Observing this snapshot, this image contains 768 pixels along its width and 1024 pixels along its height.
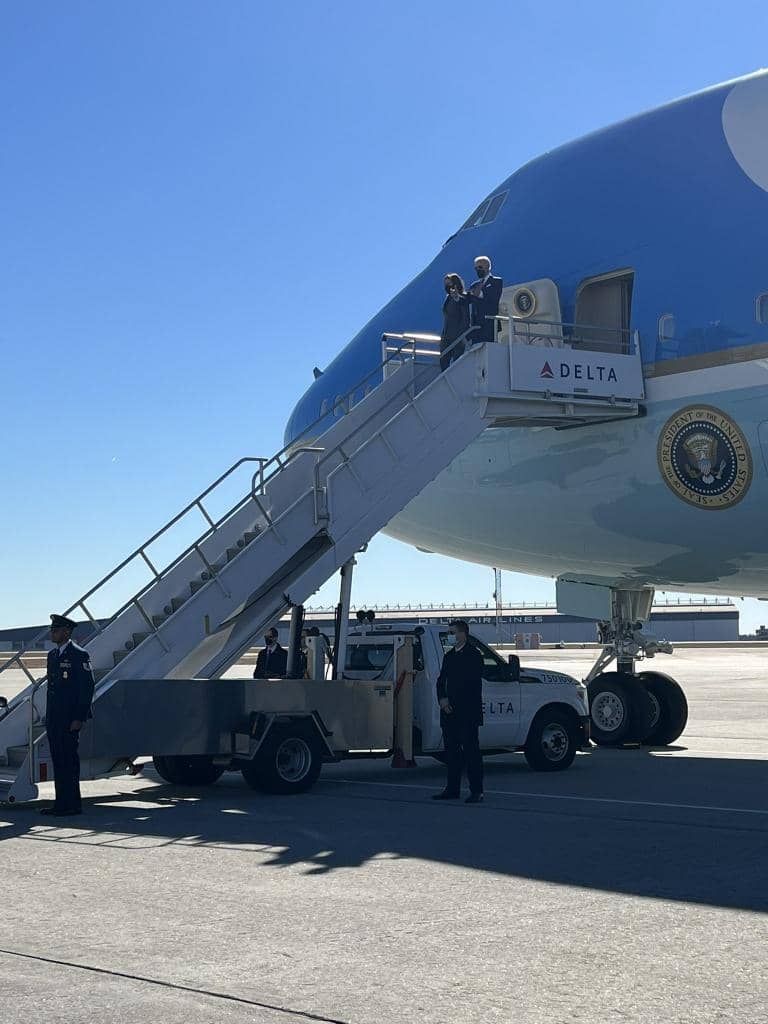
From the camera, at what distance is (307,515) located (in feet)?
47.4

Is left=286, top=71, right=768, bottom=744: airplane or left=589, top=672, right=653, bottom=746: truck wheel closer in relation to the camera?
left=286, top=71, right=768, bottom=744: airplane

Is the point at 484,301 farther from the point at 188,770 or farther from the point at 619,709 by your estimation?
the point at 619,709

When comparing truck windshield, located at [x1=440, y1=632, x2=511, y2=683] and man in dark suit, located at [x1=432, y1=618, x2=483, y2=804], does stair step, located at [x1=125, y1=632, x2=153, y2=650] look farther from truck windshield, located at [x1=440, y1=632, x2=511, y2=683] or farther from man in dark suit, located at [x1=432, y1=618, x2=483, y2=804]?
truck windshield, located at [x1=440, y1=632, x2=511, y2=683]

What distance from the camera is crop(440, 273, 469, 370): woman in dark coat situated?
16.2 meters

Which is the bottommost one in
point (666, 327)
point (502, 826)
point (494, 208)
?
point (502, 826)

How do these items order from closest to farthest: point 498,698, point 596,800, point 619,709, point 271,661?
point 596,800 < point 498,698 < point 271,661 < point 619,709

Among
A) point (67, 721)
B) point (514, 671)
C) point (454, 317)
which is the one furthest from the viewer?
point (454, 317)

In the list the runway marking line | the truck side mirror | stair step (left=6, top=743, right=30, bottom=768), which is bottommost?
the runway marking line

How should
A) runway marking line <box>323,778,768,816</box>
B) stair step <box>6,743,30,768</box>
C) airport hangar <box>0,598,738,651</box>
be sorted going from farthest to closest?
airport hangar <box>0,598,738,651</box> → stair step <box>6,743,30,768</box> → runway marking line <box>323,778,768,816</box>

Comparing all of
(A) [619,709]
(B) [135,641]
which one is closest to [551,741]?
(A) [619,709]

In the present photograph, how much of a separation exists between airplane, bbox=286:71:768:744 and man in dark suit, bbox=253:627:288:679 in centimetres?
302

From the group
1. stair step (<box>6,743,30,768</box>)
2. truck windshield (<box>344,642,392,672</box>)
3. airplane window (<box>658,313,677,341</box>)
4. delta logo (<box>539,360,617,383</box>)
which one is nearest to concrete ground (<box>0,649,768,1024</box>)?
stair step (<box>6,743,30,768</box>)

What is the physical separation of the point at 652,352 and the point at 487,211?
4730 millimetres

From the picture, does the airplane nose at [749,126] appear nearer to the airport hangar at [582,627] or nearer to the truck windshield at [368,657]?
the truck windshield at [368,657]
